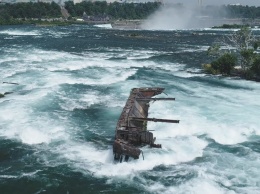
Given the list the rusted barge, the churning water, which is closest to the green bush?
the churning water

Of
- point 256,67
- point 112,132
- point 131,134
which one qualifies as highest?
point 256,67

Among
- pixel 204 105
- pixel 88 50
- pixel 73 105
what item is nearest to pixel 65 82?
pixel 73 105

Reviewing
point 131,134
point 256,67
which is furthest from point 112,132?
point 256,67

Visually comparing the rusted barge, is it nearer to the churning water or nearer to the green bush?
Result: the churning water

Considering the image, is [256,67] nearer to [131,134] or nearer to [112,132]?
[112,132]

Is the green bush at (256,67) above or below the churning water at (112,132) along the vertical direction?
above

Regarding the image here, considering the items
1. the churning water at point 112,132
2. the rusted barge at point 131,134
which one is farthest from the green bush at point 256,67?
the rusted barge at point 131,134

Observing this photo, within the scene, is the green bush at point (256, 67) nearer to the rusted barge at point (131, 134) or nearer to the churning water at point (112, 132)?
the churning water at point (112, 132)

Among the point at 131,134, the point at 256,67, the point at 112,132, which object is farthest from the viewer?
the point at 256,67
